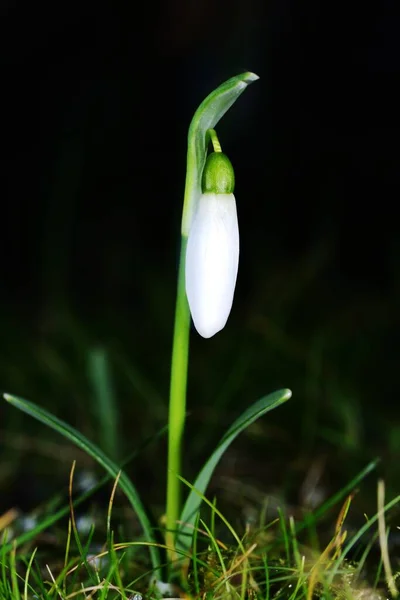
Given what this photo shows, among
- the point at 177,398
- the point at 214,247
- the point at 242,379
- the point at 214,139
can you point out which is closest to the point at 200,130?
the point at 214,139

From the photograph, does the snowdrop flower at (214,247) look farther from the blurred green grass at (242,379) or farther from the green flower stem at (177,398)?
the blurred green grass at (242,379)

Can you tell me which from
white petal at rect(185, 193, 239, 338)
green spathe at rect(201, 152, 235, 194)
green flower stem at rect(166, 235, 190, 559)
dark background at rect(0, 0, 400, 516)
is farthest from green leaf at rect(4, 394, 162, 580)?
dark background at rect(0, 0, 400, 516)

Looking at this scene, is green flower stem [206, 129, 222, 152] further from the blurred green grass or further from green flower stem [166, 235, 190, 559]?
the blurred green grass

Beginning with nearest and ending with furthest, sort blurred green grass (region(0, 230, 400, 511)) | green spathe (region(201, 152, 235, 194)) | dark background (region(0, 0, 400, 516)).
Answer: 1. green spathe (region(201, 152, 235, 194))
2. blurred green grass (region(0, 230, 400, 511))
3. dark background (region(0, 0, 400, 516))

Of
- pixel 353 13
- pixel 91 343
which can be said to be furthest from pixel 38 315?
pixel 353 13

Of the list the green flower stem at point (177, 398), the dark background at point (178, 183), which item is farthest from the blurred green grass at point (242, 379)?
the green flower stem at point (177, 398)

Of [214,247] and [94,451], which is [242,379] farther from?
[214,247]

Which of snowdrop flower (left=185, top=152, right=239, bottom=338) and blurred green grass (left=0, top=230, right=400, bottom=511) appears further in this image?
blurred green grass (left=0, top=230, right=400, bottom=511)
